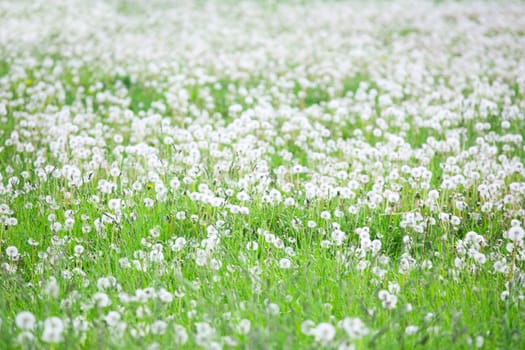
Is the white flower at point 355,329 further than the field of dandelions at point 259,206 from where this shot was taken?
No

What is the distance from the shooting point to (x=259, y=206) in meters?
4.62

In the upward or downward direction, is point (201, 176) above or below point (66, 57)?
below

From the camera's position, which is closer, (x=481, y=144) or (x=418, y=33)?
(x=481, y=144)

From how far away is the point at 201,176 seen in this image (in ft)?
17.4

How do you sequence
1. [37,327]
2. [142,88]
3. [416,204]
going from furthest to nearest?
[142,88]
[416,204]
[37,327]

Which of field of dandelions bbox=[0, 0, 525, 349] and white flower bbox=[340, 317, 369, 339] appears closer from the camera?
white flower bbox=[340, 317, 369, 339]

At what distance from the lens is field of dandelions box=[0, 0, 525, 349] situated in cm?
308

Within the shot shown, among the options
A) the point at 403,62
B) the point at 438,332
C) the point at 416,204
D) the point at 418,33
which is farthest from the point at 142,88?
the point at 418,33

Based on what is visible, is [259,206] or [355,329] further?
[259,206]

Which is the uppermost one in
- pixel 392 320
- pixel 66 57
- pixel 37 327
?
pixel 66 57

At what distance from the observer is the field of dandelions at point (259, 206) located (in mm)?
3084

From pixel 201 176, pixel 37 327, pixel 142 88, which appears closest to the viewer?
pixel 37 327

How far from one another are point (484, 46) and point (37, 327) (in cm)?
1205

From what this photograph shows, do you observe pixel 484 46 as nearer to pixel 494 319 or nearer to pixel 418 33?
pixel 418 33
